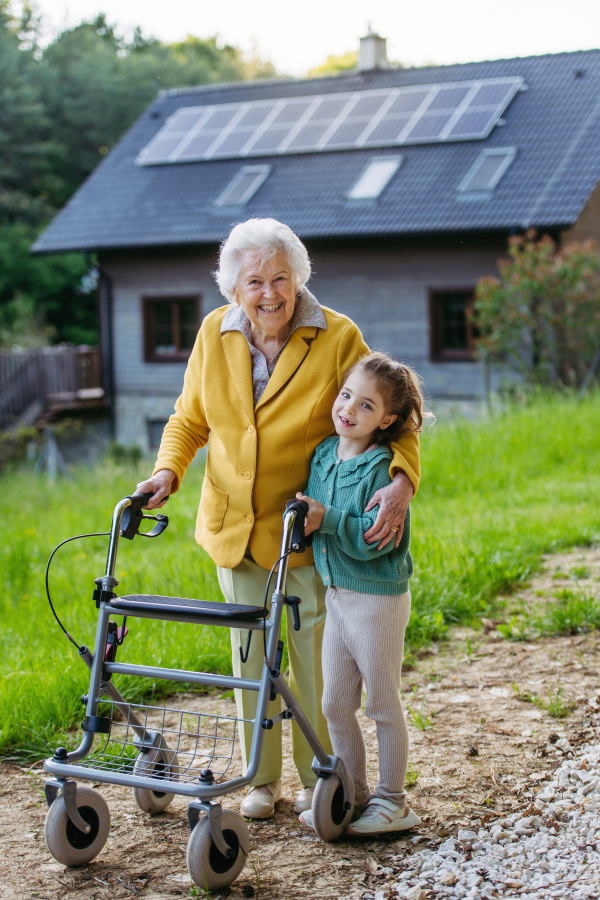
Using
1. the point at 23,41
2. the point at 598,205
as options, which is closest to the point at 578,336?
the point at 598,205

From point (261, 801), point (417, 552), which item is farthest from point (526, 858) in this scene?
point (417, 552)

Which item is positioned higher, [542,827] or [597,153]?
[597,153]

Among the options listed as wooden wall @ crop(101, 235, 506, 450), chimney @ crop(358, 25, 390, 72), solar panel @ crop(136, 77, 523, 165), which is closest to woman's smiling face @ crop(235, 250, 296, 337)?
wooden wall @ crop(101, 235, 506, 450)

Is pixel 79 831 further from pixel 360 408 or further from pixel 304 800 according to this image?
pixel 360 408

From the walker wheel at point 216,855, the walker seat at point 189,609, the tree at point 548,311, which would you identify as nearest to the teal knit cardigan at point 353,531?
the walker seat at point 189,609

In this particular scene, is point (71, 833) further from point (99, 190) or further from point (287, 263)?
point (99, 190)

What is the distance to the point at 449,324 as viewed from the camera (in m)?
19.4

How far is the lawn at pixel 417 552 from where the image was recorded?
183 inches

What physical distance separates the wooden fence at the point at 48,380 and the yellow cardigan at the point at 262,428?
18.0 meters

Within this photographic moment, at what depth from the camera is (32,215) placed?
1419 inches

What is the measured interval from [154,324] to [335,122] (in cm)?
592

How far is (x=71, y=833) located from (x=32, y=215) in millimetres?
35575

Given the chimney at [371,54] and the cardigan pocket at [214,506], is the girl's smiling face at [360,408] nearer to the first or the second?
the cardigan pocket at [214,506]

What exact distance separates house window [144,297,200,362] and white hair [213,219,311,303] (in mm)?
18349
